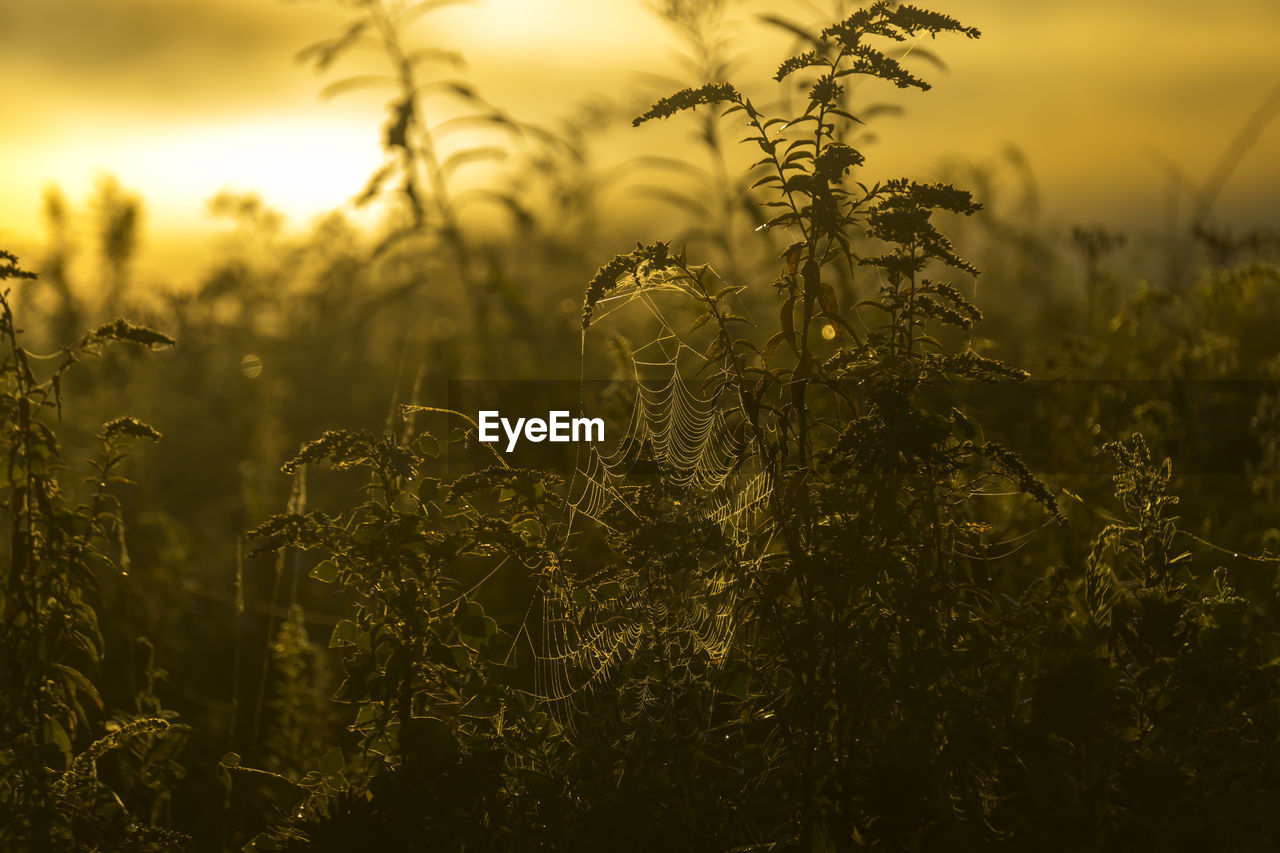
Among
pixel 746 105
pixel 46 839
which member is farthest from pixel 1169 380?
pixel 46 839

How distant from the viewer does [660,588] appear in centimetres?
308

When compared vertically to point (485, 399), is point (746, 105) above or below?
above

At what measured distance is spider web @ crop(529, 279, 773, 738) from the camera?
3037 mm

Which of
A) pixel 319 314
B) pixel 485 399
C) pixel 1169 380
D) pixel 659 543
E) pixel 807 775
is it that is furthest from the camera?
pixel 319 314

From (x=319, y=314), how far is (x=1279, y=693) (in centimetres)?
962

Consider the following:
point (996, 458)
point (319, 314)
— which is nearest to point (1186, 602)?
point (996, 458)

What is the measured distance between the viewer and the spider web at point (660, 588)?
304 centimetres

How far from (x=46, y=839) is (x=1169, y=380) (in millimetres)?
4255

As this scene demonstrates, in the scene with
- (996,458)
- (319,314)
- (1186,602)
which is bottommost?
(1186,602)

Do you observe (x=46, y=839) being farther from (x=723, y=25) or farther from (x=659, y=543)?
(x=723, y=25)

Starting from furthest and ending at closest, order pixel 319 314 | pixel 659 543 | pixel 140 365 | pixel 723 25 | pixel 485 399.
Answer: pixel 319 314, pixel 140 365, pixel 723 25, pixel 485 399, pixel 659 543

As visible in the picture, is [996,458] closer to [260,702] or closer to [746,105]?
[746,105]

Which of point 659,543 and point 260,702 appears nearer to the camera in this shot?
point 659,543

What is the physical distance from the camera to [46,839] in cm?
286
